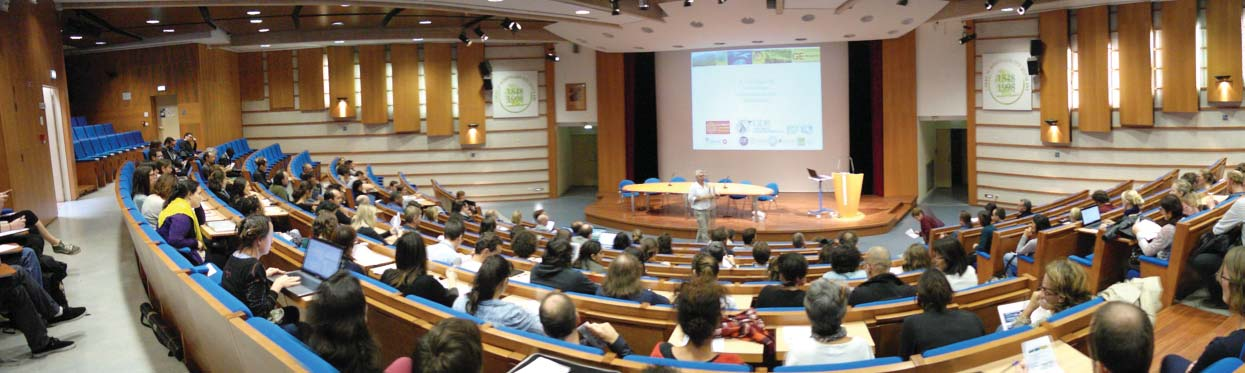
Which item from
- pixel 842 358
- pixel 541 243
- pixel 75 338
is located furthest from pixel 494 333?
pixel 541 243

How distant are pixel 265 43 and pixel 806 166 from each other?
10.1m

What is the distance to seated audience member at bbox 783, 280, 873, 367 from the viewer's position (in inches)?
137

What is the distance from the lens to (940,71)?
1559 centimetres

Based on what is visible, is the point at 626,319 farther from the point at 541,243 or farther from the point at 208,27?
the point at 208,27

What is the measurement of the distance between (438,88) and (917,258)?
1324 cm

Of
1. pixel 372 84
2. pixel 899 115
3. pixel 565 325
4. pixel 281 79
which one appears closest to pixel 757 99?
pixel 899 115

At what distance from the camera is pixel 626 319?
4.41 m

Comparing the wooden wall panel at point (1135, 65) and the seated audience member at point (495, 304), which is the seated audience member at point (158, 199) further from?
the wooden wall panel at point (1135, 65)

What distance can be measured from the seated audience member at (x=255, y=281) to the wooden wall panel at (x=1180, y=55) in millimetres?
12944

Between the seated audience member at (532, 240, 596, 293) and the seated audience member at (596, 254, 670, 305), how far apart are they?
10.5 inches

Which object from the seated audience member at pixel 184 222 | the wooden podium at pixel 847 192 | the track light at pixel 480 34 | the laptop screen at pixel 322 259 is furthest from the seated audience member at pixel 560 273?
the track light at pixel 480 34

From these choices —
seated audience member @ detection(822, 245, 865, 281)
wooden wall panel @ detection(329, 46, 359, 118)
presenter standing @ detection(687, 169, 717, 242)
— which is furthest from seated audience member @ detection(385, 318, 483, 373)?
wooden wall panel @ detection(329, 46, 359, 118)

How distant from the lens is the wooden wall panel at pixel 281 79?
57.5 ft

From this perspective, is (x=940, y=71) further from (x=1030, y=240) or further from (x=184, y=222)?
(x=184, y=222)
